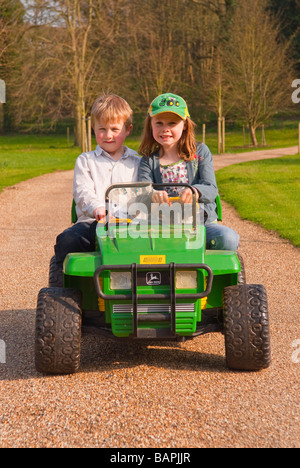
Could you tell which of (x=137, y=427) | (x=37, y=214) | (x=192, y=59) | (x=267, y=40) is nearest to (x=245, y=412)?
(x=137, y=427)

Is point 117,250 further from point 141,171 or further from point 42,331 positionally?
point 141,171

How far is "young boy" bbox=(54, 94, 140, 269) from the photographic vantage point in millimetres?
4184

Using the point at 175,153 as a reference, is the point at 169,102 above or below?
above

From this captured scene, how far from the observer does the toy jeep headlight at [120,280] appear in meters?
3.52

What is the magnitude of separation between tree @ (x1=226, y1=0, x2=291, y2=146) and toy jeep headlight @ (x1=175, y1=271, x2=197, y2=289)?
32.3 meters

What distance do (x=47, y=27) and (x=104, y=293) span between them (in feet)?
105

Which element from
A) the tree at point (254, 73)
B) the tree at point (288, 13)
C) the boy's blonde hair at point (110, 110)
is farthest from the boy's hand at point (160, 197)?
the tree at point (288, 13)

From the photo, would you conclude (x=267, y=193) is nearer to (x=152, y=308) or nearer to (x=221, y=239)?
(x=221, y=239)

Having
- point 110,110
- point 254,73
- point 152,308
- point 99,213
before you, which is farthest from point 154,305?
point 254,73

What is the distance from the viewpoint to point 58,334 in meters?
3.60

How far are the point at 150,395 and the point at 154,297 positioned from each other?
512mm

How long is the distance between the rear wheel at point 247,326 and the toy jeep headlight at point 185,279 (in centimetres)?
28

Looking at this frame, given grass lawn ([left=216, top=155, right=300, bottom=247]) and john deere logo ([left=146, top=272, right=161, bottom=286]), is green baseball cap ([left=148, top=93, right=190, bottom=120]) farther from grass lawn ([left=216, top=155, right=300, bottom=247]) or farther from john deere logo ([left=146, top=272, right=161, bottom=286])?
grass lawn ([left=216, top=155, right=300, bottom=247])

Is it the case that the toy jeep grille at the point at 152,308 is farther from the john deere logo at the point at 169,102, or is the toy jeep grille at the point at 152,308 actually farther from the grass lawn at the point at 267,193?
the grass lawn at the point at 267,193
